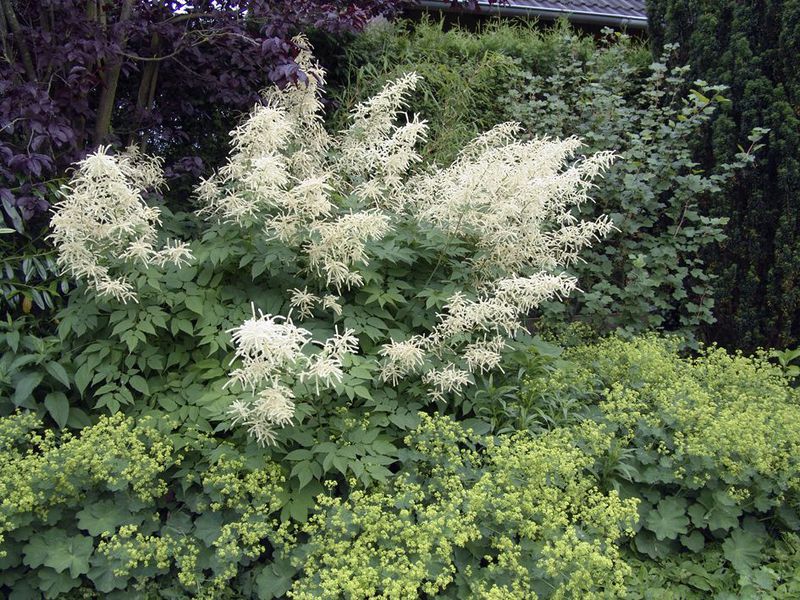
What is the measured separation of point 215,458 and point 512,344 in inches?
66.6

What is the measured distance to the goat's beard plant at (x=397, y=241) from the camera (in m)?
3.30

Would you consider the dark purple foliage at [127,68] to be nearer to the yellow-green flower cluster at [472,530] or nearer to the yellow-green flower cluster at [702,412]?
the yellow-green flower cluster at [472,530]

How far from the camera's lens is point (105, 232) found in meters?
3.22

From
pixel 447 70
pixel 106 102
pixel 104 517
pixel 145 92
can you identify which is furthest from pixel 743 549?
pixel 145 92

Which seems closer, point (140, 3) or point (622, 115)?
point (140, 3)

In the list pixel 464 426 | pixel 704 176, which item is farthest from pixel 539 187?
pixel 704 176

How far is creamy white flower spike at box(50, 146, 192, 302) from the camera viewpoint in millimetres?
3207

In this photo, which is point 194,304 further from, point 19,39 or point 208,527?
point 19,39

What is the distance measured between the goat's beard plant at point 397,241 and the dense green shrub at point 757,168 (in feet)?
6.57

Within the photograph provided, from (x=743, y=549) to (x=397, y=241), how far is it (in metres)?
2.25

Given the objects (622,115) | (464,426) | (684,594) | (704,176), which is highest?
(622,115)

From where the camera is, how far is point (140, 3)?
4.70 meters

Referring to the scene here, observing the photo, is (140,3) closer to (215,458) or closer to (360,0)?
(360,0)

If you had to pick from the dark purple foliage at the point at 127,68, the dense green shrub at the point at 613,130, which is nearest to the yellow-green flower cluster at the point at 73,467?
the dark purple foliage at the point at 127,68
